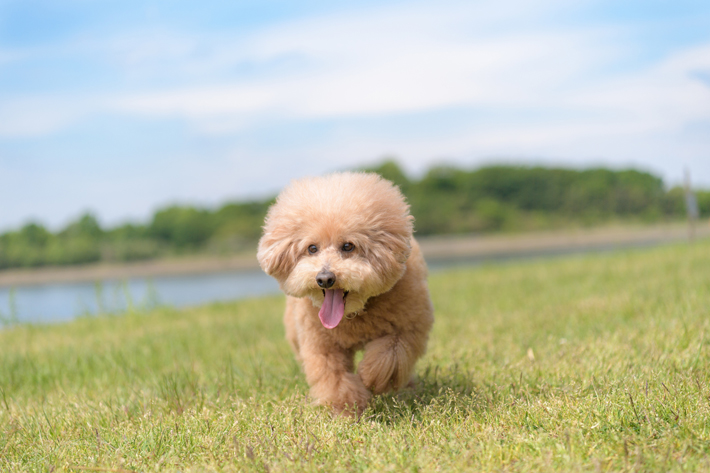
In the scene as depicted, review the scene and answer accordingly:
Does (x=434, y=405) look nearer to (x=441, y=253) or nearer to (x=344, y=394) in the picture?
(x=344, y=394)

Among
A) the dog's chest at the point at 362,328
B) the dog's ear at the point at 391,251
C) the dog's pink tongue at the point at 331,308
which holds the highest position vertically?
the dog's ear at the point at 391,251

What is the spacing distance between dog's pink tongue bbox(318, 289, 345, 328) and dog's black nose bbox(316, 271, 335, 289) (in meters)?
0.15

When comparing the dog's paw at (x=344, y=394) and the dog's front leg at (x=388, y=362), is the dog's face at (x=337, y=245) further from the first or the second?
the dog's paw at (x=344, y=394)

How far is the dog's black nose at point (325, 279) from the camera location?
303 cm

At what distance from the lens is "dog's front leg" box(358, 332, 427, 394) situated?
132 inches

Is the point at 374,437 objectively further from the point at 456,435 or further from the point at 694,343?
the point at 694,343

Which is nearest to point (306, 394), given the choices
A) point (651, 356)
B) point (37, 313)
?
point (651, 356)

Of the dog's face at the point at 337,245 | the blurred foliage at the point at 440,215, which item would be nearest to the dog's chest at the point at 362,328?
the dog's face at the point at 337,245

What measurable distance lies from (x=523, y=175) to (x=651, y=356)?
7857 centimetres

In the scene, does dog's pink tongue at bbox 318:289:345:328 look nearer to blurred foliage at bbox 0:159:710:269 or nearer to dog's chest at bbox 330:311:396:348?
dog's chest at bbox 330:311:396:348

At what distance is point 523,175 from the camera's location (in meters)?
79.1

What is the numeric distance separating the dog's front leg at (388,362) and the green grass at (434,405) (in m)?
0.11

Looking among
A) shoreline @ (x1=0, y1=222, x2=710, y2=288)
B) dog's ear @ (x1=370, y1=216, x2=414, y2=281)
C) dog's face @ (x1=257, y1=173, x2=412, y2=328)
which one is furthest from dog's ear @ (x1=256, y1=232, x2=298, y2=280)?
shoreline @ (x1=0, y1=222, x2=710, y2=288)

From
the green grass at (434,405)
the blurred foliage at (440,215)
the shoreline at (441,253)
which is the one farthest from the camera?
the blurred foliage at (440,215)
